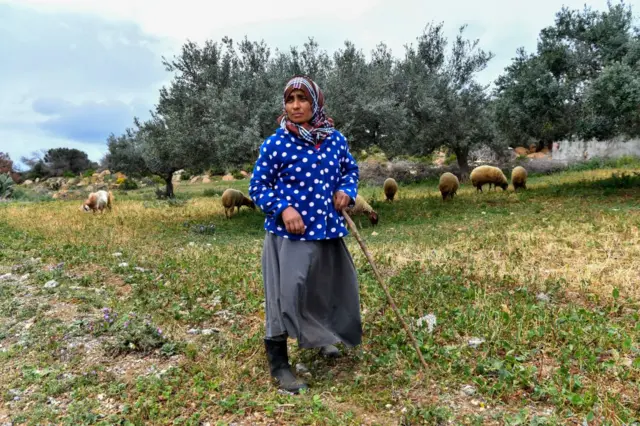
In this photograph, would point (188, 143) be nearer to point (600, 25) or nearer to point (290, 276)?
point (290, 276)

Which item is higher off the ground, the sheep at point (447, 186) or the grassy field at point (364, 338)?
the sheep at point (447, 186)

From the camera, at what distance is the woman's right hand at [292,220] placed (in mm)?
3482

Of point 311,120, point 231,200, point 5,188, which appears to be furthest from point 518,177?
point 5,188

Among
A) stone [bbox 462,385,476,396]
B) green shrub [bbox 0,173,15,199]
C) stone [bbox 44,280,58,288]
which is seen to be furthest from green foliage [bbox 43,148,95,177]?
stone [bbox 462,385,476,396]

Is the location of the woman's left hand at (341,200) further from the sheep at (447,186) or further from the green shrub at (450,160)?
the green shrub at (450,160)

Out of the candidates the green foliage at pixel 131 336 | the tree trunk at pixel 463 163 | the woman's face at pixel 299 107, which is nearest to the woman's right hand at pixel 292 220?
the woman's face at pixel 299 107

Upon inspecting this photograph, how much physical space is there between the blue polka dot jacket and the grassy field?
1269 millimetres

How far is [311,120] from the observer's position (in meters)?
3.72

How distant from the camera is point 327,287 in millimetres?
3791

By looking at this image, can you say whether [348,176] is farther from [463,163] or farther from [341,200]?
[463,163]

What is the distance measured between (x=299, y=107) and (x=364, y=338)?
7.75ft

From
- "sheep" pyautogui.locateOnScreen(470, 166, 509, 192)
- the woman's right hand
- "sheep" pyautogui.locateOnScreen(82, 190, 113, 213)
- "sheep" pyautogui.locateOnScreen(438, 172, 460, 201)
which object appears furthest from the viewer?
"sheep" pyautogui.locateOnScreen(470, 166, 509, 192)

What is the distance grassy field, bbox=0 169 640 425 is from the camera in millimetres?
3365

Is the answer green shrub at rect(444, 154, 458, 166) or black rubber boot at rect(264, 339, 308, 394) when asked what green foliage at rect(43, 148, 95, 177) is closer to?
green shrub at rect(444, 154, 458, 166)
